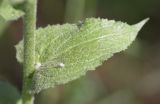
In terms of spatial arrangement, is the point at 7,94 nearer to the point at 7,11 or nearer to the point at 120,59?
the point at 7,11

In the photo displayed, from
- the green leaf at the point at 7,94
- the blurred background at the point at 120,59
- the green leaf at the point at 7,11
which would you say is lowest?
the blurred background at the point at 120,59

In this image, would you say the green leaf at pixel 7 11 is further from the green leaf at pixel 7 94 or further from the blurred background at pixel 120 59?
the blurred background at pixel 120 59

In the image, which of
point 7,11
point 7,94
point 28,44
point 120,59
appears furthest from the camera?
point 120,59

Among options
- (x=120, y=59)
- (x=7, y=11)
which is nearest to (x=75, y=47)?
(x=7, y=11)

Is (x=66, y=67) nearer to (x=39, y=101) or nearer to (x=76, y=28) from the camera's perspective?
(x=76, y=28)

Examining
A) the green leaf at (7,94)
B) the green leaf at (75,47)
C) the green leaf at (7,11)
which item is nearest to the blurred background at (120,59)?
the green leaf at (7,94)

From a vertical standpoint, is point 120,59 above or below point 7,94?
below

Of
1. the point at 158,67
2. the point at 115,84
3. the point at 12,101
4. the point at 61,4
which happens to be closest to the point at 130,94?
the point at 115,84
